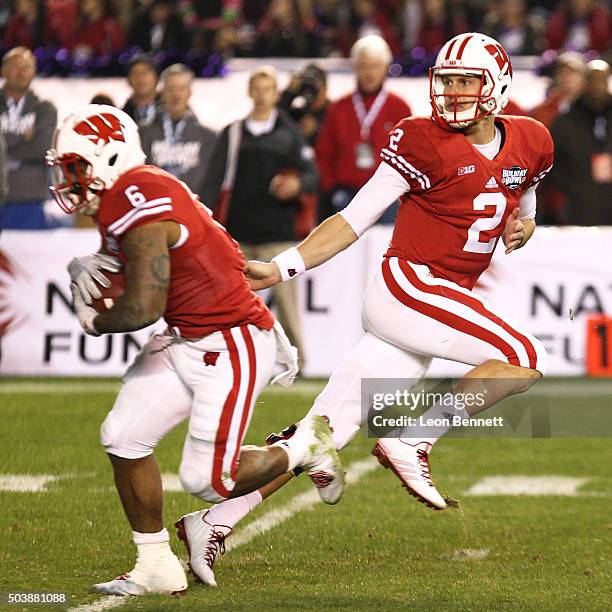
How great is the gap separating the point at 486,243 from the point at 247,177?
13.9ft

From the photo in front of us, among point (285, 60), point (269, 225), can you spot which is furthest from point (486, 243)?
point (285, 60)

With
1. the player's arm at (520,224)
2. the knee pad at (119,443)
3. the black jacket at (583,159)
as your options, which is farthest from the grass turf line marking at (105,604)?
the black jacket at (583,159)

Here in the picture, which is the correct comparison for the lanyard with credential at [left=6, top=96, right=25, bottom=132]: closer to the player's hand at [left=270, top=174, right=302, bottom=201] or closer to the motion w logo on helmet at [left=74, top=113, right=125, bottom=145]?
the player's hand at [left=270, top=174, right=302, bottom=201]

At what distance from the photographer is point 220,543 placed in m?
5.31

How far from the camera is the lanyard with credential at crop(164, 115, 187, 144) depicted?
404 inches

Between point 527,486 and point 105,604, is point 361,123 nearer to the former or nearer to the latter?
point 527,486

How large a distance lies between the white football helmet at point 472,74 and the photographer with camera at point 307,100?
17.6 feet

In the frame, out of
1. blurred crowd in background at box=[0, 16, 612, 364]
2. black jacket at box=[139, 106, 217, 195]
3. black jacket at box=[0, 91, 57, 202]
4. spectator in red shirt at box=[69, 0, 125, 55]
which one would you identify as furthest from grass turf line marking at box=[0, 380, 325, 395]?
spectator in red shirt at box=[69, 0, 125, 55]

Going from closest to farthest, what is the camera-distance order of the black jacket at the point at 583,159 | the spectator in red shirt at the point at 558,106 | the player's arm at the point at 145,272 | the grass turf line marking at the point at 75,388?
the player's arm at the point at 145,272 → the grass turf line marking at the point at 75,388 → the black jacket at the point at 583,159 → the spectator in red shirt at the point at 558,106

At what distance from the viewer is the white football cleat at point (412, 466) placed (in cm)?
552

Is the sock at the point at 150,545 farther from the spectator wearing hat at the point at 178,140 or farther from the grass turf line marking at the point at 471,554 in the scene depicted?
the spectator wearing hat at the point at 178,140

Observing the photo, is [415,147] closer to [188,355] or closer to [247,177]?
[188,355]

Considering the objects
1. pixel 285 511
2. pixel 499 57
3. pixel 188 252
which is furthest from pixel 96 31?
pixel 188 252

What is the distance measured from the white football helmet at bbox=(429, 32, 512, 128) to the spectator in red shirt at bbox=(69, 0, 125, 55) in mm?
9235
